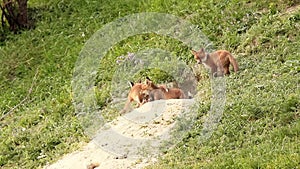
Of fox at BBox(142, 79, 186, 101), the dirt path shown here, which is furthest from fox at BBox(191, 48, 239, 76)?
the dirt path

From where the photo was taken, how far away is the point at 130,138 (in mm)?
7309

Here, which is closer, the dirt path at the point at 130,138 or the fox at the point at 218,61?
the dirt path at the point at 130,138

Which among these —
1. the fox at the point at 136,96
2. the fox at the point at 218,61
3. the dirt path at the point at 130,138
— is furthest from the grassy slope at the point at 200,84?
the fox at the point at 136,96

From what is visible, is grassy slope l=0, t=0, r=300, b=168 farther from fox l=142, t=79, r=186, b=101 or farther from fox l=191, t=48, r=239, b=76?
fox l=142, t=79, r=186, b=101

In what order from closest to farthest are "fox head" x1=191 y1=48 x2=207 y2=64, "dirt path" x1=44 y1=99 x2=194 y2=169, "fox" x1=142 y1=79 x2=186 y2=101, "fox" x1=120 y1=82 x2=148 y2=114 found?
"dirt path" x1=44 y1=99 x2=194 y2=169
"fox" x1=142 y1=79 x2=186 y2=101
"fox" x1=120 y1=82 x2=148 y2=114
"fox head" x1=191 y1=48 x2=207 y2=64

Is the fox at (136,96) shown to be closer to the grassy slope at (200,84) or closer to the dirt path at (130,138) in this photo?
the dirt path at (130,138)

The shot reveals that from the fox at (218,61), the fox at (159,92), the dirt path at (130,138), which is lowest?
the dirt path at (130,138)

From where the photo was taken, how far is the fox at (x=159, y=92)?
27.1ft

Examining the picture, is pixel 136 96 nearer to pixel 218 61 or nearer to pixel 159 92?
pixel 159 92

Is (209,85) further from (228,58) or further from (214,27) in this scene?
(214,27)

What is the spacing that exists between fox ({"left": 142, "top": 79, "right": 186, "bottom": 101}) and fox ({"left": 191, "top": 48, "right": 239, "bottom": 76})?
0.64 metres

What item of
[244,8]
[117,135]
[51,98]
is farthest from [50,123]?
[244,8]

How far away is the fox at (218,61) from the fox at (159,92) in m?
0.64

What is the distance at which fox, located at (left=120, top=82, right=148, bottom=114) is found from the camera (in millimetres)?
8414
